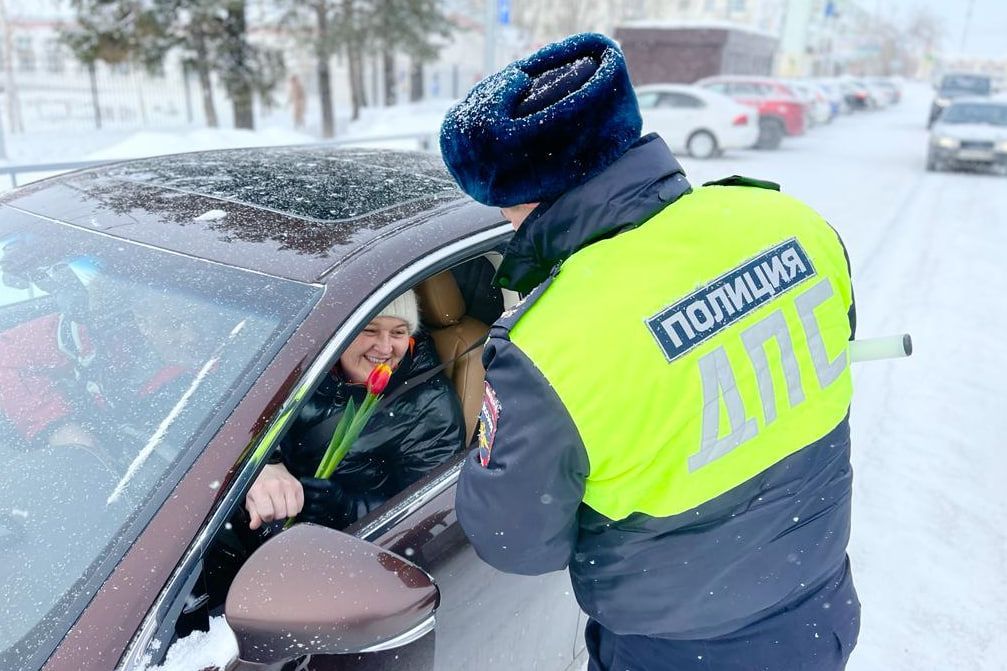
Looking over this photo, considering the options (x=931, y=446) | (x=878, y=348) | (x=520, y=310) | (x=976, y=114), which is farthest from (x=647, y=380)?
(x=976, y=114)

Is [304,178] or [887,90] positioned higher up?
[304,178]

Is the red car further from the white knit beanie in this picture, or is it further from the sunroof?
the white knit beanie

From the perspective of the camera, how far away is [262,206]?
1746mm

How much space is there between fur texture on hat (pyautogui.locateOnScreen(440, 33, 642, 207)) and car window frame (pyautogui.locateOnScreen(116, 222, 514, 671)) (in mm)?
348

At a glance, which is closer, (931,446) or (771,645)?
(771,645)

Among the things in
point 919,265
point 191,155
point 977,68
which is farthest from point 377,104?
point 977,68

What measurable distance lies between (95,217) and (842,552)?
1805 mm

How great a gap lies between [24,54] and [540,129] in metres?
23.8

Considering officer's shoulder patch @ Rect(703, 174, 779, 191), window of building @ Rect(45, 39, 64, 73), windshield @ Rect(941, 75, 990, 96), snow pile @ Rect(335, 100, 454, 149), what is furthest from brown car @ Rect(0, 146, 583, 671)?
windshield @ Rect(941, 75, 990, 96)

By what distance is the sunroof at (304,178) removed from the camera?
1.78 metres

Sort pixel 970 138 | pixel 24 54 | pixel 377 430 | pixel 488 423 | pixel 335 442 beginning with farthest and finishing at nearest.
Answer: pixel 24 54, pixel 970 138, pixel 377 430, pixel 335 442, pixel 488 423

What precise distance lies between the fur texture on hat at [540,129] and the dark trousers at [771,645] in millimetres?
860

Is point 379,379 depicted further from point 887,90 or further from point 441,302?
point 887,90

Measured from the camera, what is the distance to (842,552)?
4.88 feet
